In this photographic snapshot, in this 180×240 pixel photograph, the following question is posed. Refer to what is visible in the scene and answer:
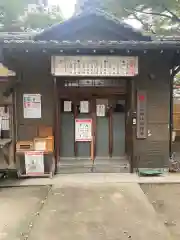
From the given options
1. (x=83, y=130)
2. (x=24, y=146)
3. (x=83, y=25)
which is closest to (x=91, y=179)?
(x=83, y=130)

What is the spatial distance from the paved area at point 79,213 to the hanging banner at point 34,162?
0.88 m

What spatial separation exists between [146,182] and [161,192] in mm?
775

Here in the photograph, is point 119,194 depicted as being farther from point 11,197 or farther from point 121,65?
point 121,65

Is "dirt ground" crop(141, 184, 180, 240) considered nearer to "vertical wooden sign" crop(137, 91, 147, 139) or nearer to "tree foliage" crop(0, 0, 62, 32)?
"vertical wooden sign" crop(137, 91, 147, 139)

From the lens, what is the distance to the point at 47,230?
4.92m

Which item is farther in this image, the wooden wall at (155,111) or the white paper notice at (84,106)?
the white paper notice at (84,106)

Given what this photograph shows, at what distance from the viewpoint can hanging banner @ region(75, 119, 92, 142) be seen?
355 inches

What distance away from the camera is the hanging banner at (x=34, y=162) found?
8.28 meters

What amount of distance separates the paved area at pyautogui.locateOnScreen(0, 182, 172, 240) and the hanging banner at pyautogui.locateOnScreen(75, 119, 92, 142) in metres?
1.79

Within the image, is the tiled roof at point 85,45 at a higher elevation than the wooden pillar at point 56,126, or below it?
higher

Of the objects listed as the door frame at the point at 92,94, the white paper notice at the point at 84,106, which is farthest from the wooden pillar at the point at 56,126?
the white paper notice at the point at 84,106

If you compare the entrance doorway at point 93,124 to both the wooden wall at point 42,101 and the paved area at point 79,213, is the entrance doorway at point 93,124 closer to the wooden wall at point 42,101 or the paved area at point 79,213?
the wooden wall at point 42,101

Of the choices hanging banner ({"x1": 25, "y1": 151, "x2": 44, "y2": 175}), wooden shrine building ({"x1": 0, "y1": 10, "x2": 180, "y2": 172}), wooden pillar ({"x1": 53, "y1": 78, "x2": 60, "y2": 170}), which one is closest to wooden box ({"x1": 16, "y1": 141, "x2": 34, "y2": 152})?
wooden shrine building ({"x1": 0, "y1": 10, "x2": 180, "y2": 172})

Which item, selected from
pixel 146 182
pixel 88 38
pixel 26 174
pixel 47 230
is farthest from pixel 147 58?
pixel 47 230
